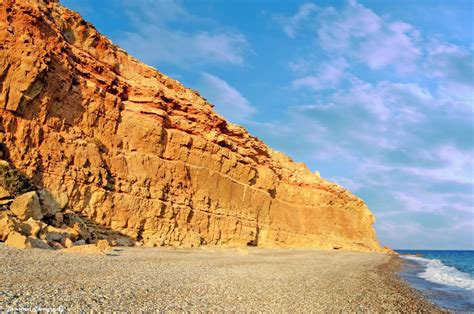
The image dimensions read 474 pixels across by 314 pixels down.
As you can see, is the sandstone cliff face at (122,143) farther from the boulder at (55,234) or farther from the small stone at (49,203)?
the boulder at (55,234)

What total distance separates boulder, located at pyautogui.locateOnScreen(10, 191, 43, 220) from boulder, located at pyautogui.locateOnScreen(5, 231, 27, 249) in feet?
8.57

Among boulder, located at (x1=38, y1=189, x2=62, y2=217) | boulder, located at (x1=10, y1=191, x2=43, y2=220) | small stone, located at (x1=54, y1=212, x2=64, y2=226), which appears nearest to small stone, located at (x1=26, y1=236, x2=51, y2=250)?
boulder, located at (x1=10, y1=191, x2=43, y2=220)

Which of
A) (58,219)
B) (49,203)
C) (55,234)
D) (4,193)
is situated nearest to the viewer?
(4,193)

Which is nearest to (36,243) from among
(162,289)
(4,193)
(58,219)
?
(4,193)

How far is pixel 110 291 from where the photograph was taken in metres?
9.42

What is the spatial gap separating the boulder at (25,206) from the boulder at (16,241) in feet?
8.57

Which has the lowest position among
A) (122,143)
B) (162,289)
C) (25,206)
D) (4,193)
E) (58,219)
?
(162,289)

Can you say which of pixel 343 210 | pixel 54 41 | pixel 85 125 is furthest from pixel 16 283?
pixel 343 210

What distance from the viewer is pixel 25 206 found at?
1762 centimetres

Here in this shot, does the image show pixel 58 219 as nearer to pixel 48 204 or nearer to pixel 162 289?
pixel 48 204

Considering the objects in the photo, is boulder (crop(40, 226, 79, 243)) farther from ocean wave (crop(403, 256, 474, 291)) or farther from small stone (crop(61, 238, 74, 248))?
ocean wave (crop(403, 256, 474, 291))

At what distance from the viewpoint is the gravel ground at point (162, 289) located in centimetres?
828

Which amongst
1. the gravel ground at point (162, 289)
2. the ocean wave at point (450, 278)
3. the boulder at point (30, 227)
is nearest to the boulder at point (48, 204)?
the boulder at point (30, 227)

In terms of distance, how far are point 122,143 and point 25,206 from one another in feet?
43.9
